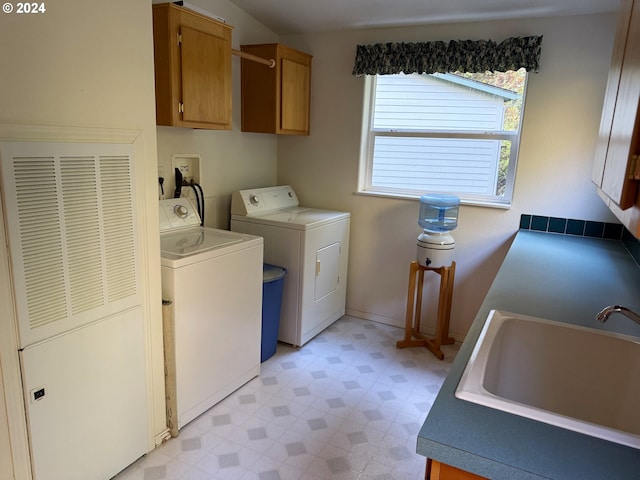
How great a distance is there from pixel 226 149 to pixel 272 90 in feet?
1.81

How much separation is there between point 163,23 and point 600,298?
2.48 m

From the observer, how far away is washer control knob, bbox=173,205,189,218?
282 centimetres

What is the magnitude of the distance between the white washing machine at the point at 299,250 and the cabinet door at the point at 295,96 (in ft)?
1.83

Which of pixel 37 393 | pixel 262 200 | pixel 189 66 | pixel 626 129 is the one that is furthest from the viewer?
pixel 262 200

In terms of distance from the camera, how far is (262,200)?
11.3 ft

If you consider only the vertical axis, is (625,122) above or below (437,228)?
above

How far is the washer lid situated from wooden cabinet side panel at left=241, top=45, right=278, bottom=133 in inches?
39.1

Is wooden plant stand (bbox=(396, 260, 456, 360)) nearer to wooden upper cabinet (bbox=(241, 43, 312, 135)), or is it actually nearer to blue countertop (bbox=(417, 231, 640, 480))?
blue countertop (bbox=(417, 231, 640, 480))

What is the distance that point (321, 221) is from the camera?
325 centimetres

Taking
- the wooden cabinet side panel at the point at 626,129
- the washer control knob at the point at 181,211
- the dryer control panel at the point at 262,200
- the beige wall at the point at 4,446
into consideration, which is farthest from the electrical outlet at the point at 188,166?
the wooden cabinet side panel at the point at 626,129

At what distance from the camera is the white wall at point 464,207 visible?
283 centimetres

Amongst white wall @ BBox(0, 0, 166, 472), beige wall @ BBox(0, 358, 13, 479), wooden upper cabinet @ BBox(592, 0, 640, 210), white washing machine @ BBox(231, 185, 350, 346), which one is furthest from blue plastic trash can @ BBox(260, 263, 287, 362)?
wooden upper cabinet @ BBox(592, 0, 640, 210)

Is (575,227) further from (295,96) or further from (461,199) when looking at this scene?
(295,96)

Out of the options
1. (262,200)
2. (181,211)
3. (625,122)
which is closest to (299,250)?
(262,200)
